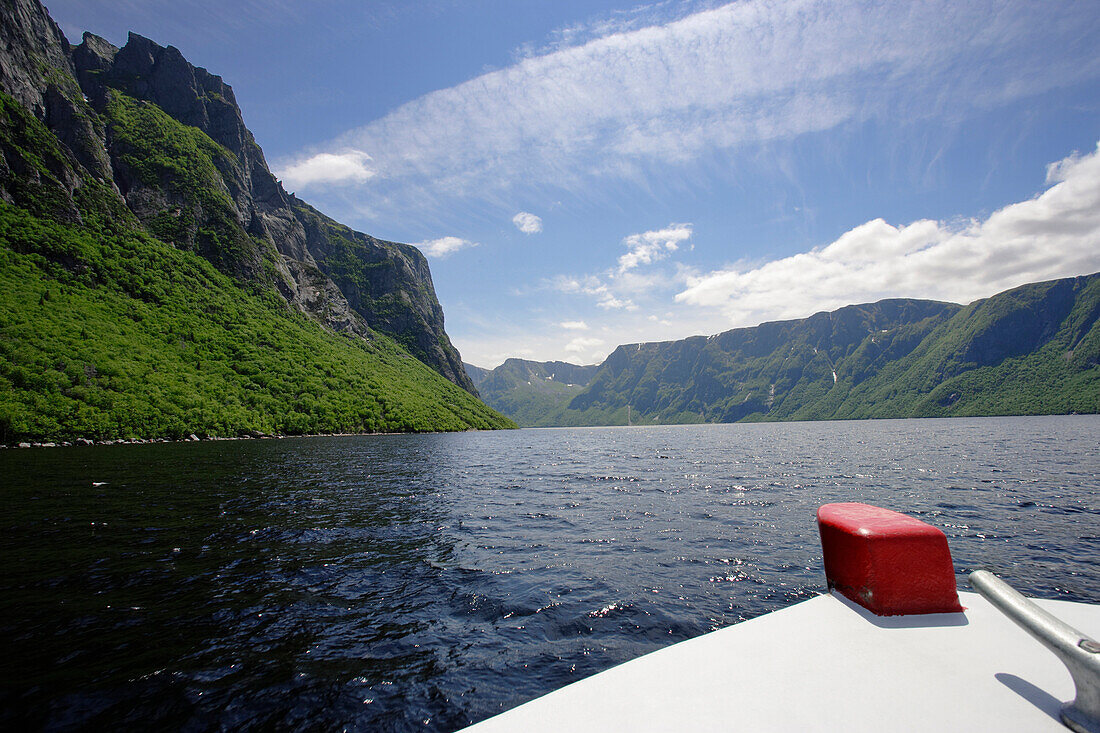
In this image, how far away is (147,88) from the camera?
144625 mm

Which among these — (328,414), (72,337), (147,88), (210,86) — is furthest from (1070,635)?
(210,86)

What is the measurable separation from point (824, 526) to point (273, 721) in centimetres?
887

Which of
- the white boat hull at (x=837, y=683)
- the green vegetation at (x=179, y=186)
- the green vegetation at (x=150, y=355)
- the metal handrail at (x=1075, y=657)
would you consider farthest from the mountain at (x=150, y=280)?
the metal handrail at (x=1075, y=657)

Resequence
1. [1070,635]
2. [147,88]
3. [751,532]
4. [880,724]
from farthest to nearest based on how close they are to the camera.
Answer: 1. [147,88]
2. [751,532]
3. [880,724]
4. [1070,635]

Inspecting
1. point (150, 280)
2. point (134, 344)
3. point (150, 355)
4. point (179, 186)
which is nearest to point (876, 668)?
point (150, 355)

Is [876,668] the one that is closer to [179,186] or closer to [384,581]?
[384,581]

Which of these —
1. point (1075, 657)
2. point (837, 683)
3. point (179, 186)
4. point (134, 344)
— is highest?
point (179, 186)

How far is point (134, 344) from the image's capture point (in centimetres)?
6169

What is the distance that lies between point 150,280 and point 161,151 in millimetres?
68991

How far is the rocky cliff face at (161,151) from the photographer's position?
310 ft

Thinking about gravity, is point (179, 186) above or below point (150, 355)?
above

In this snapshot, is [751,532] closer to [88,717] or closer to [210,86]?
[88,717]

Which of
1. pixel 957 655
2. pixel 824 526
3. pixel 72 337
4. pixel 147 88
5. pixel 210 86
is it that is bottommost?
pixel 957 655

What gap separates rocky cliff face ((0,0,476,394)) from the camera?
94.6 metres
